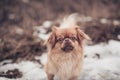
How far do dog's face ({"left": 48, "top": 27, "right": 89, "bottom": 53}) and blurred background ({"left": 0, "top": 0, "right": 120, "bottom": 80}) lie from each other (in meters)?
0.95

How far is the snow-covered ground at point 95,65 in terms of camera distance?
18.1ft

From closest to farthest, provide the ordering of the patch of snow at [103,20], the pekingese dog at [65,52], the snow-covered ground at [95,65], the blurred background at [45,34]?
the pekingese dog at [65,52]
the snow-covered ground at [95,65]
the blurred background at [45,34]
the patch of snow at [103,20]

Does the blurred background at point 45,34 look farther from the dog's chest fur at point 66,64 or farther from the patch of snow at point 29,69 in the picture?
the dog's chest fur at point 66,64

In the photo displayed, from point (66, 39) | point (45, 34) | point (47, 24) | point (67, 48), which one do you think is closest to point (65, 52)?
point (67, 48)

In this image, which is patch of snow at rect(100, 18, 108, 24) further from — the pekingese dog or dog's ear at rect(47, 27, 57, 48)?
dog's ear at rect(47, 27, 57, 48)

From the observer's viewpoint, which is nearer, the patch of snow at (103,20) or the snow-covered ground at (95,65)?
the snow-covered ground at (95,65)

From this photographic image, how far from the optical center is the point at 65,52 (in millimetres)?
4629

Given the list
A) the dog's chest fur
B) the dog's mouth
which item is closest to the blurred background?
the dog's chest fur

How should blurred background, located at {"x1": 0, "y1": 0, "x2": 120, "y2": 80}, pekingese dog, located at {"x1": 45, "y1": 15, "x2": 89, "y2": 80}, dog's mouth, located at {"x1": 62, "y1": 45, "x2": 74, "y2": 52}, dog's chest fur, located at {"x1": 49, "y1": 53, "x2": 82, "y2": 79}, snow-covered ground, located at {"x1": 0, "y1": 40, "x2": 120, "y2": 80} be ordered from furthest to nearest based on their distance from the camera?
1. blurred background, located at {"x1": 0, "y1": 0, "x2": 120, "y2": 80}
2. snow-covered ground, located at {"x1": 0, "y1": 40, "x2": 120, "y2": 80}
3. dog's chest fur, located at {"x1": 49, "y1": 53, "x2": 82, "y2": 79}
4. pekingese dog, located at {"x1": 45, "y1": 15, "x2": 89, "y2": 80}
5. dog's mouth, located at {"x1": 62, "y1": 45, "x2": 74, "y2": 52}

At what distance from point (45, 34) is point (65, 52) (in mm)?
3299

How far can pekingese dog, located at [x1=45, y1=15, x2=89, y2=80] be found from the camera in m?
4.60

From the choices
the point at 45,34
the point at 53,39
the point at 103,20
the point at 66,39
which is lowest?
the point at 66,39

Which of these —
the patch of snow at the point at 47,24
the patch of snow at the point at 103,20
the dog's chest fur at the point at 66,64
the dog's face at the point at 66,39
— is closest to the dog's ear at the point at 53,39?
the dog's face at the point at 66,39

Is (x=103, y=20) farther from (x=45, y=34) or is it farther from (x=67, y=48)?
(x=67, y=48)
